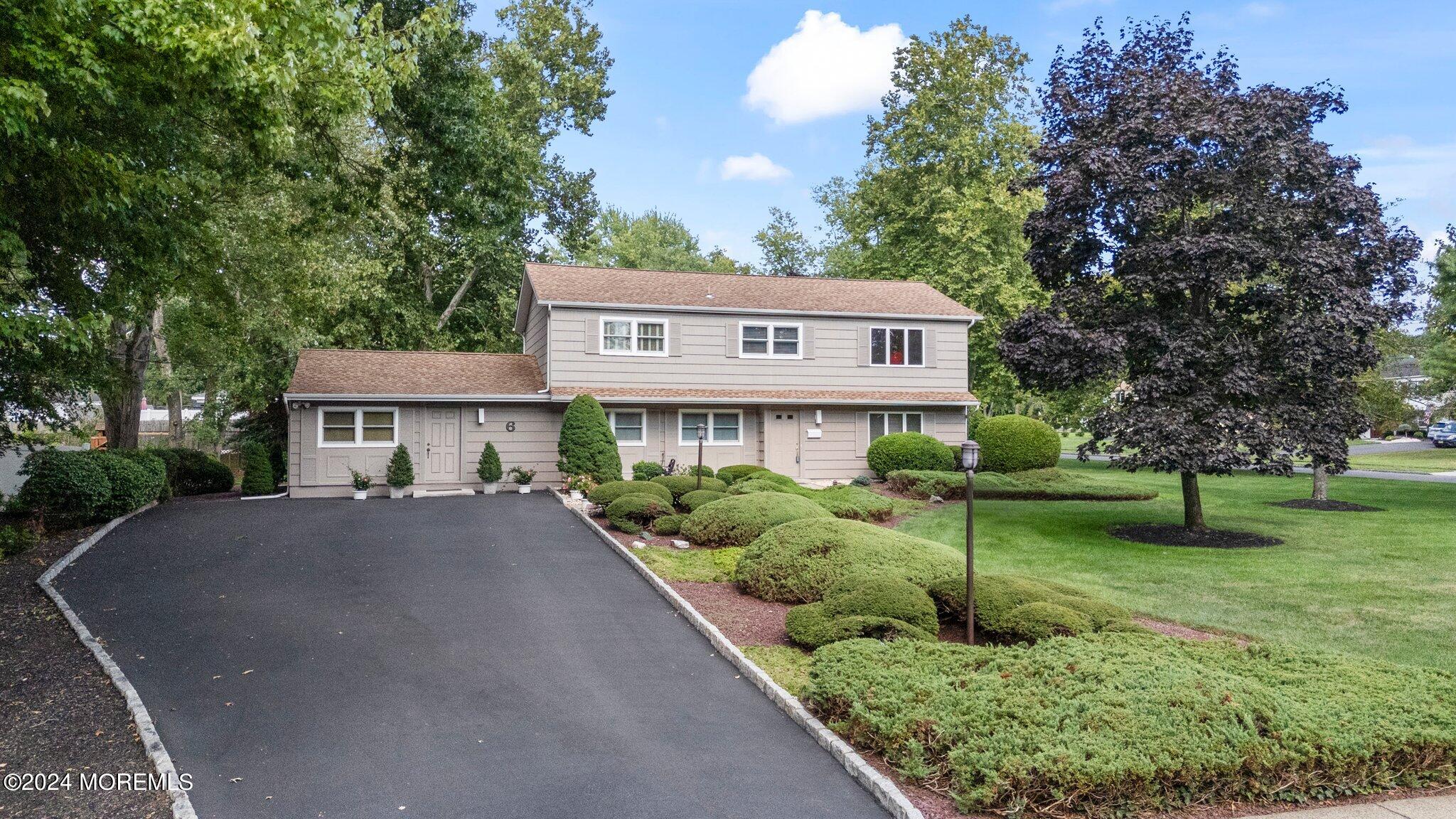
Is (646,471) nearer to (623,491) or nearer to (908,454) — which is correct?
(623,491)

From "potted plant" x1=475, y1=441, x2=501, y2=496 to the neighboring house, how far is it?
66 centimetres

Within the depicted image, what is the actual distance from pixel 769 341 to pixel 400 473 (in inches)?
387

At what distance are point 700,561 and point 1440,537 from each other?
12880 mm

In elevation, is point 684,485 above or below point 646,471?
below

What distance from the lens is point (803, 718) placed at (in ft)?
20.4

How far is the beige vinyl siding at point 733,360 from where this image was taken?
21.1 metres

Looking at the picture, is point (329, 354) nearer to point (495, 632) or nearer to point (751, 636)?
point (495, 632)

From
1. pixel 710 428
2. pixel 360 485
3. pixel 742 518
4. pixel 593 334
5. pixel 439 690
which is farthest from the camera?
pixel 710 428

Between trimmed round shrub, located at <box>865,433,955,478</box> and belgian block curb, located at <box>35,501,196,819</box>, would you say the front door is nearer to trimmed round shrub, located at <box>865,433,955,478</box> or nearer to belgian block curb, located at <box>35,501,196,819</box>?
belgian block curb, located at <box>35,501,196,819</box>

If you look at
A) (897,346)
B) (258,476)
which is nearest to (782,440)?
(897,346)

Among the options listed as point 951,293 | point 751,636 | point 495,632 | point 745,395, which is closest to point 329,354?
point 745,395

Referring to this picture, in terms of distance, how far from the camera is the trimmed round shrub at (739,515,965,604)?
30.8 ft

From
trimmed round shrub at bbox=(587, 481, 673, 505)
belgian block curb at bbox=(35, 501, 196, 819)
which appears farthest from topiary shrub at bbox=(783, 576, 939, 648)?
trimmed round shrub at bbox=(587, 481, 673, 505)

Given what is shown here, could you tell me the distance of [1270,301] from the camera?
14.3 meters
